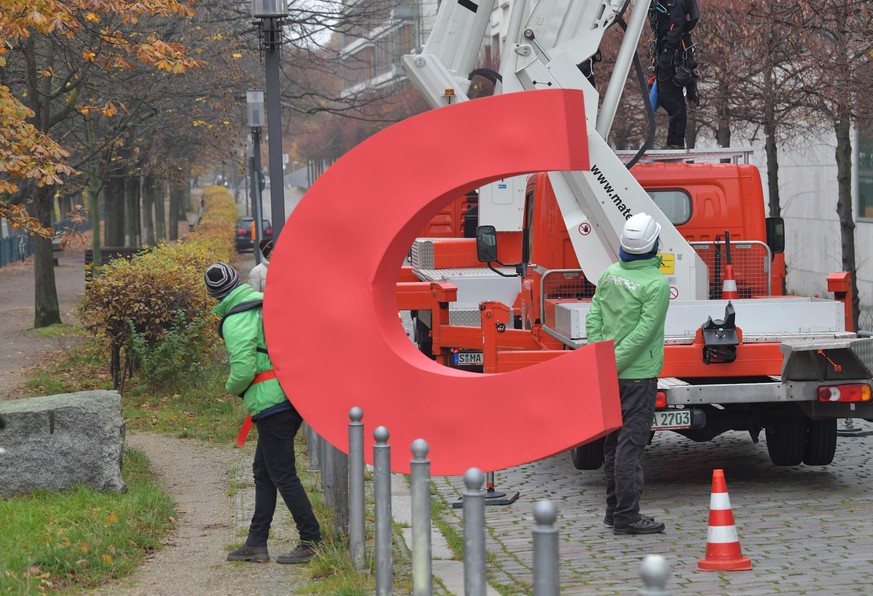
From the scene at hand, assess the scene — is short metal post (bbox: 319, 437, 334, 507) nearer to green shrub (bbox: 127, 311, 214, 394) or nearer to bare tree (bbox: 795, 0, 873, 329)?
green shrub (bbox: 127, 311, 214, 394)

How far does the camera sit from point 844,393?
31.0 ft

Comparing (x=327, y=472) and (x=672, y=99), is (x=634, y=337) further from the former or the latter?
(x=672, y=99)

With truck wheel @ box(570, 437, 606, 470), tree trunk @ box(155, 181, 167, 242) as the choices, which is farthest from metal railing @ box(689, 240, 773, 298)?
tree trunk @ box(155, 181, 167, 242)

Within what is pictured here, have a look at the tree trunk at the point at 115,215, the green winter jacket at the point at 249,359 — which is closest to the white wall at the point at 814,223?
the tree trunk at the point at 115,215

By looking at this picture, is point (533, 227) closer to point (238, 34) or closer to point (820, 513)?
point (820, 513)

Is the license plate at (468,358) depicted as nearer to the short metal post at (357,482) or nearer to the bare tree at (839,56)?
the bare tree at (839,56)

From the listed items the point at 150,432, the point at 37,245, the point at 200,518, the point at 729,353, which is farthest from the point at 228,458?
the point at 37,245

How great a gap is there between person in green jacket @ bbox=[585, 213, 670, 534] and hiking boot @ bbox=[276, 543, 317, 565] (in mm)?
2100

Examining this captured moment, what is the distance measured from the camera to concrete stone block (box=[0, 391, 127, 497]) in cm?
909

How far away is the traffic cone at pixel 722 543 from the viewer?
753 centimetres

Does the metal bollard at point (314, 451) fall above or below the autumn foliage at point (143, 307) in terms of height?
below

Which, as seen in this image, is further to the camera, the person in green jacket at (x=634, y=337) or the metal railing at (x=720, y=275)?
the metal railing at (x=720, y=275)

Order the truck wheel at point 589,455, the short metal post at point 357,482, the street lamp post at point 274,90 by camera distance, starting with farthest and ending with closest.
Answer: the street lamp post at point 274,90 < the truck wheel at point 589,455 < the short metal post at point 357,482

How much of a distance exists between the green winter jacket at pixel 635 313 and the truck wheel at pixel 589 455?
240 centimetres
